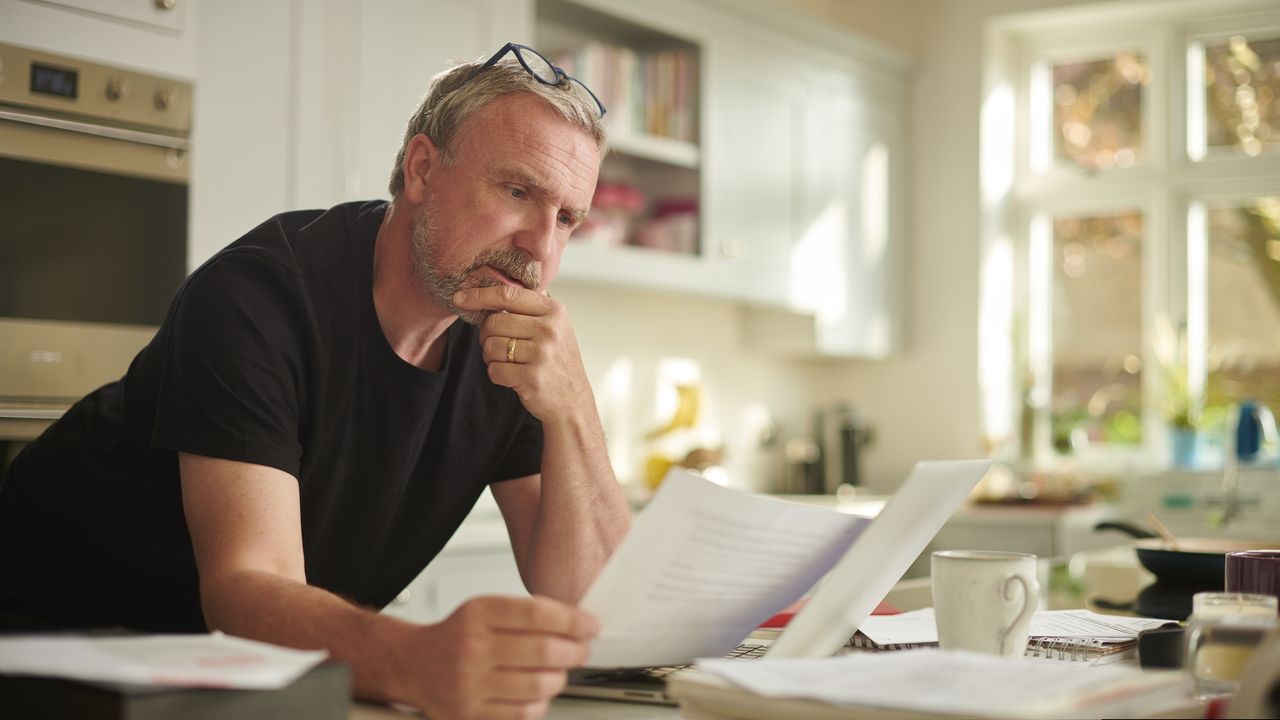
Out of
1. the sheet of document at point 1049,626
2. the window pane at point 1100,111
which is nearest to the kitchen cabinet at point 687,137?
the window pane at point 1100,111

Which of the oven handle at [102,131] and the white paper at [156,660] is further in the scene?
the oven handle at [102,131]

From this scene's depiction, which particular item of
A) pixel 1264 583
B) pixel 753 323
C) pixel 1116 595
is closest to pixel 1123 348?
pixel 753 323

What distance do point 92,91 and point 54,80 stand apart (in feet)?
0.24

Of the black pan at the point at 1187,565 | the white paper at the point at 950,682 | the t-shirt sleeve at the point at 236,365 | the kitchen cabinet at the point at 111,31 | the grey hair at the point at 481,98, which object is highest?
the kitchen cabinet at the point at 111,31

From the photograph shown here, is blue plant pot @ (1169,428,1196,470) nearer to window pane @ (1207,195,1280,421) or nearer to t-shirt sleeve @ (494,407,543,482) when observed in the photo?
window pane @ (1207,195,1280,421)

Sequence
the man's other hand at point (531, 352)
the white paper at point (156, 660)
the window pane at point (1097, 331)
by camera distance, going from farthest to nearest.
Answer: the window pane at point (1097, 331)
the man's other hand at point (531, 352)
the white paper at point (156, 660)

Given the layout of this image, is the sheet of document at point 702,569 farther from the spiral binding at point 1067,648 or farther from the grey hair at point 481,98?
the grey hair at point 481,98

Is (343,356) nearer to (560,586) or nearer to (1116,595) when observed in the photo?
(560,586)

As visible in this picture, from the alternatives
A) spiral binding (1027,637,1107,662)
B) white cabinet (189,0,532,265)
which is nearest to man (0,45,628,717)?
spiral binding (1027,637,1107,662)

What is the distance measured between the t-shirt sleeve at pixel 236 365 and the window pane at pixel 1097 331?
14.1 ft

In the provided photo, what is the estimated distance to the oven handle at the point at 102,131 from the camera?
2324 mm

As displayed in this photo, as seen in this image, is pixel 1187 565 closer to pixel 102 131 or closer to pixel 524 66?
pixel 524 66

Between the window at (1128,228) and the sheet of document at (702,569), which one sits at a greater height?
the window at (1128,228)

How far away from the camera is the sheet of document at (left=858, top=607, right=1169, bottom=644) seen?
125 cm
